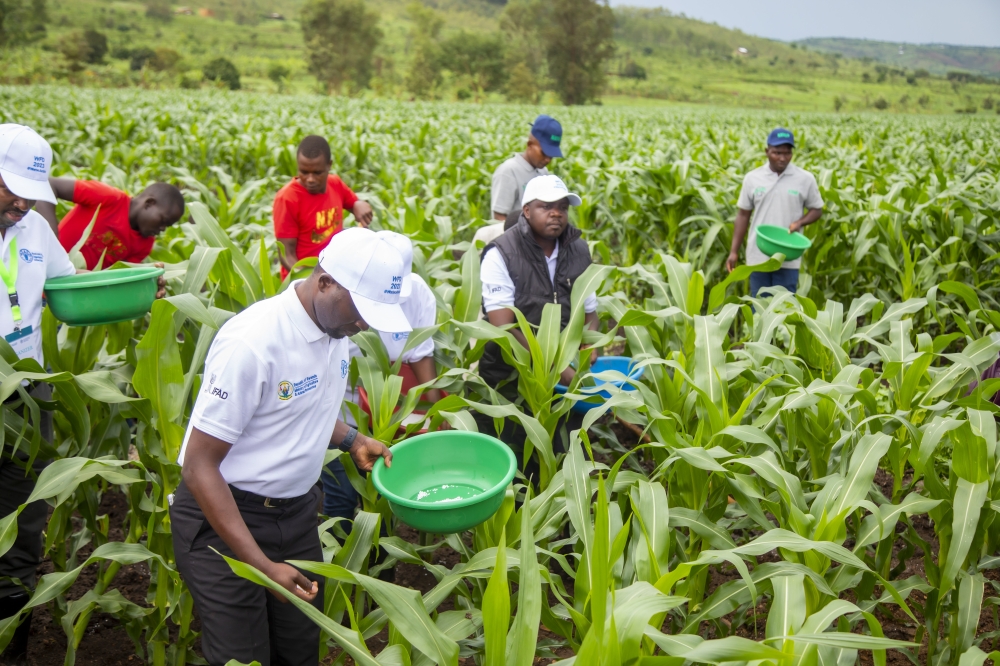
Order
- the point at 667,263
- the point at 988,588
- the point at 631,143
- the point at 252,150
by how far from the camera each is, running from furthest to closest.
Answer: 1. the point at 631,143
2. the point at 252,150
3. the point at 667,263
4. the point at 988,588

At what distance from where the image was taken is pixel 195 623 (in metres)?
2.68

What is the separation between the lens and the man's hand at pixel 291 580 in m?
1.72

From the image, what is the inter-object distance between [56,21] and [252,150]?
3101 inches

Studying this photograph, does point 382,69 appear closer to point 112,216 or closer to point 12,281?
point 112,216

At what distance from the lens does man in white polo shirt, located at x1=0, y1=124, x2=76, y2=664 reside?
2.21 metres

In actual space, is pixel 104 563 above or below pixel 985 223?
below

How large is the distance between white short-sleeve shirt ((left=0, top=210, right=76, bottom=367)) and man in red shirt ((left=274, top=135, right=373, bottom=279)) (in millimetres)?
1460

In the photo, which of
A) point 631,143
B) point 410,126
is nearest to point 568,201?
point 631,143

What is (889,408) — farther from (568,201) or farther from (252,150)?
(252,150)

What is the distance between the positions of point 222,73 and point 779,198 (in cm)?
4812

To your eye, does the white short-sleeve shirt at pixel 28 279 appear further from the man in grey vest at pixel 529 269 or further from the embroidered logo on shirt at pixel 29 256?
the man in grey vest at pixel 529 269

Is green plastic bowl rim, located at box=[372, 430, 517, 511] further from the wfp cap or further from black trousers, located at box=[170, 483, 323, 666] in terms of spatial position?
the wfp cap

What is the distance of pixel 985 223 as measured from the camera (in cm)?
570

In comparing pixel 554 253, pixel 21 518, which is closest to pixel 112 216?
pixel 21 518
